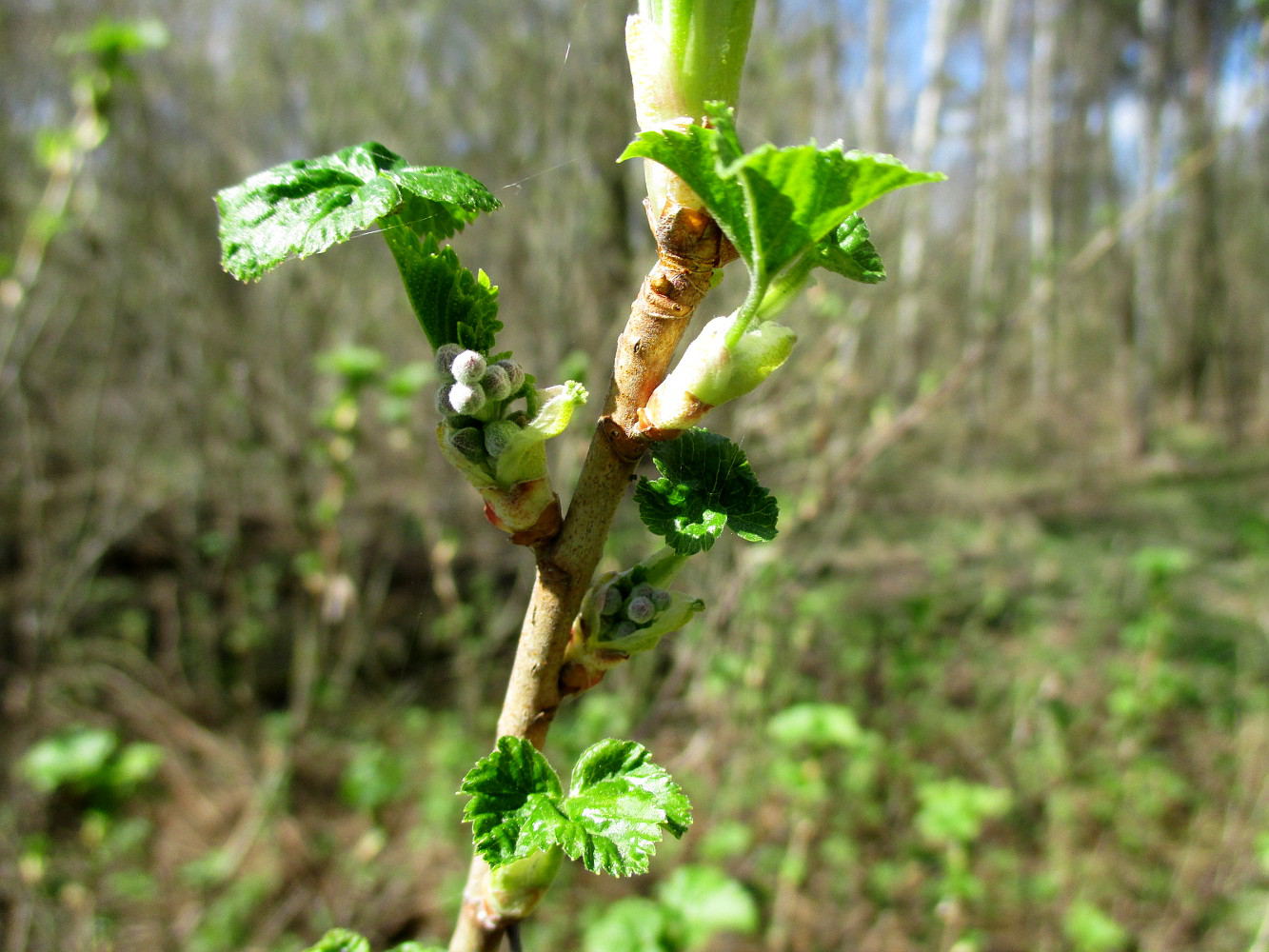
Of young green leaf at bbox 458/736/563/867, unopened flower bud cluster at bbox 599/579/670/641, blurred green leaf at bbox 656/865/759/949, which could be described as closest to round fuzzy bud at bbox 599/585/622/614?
unopened flower bud cluster at bbox 599/579/670/641

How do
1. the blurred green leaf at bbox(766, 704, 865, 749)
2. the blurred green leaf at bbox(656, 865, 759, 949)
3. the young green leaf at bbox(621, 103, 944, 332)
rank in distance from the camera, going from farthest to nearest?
the blurred green leaf at bbox(766, 704, 865, 749) < the blurred green leaf at bbox(656, 865, 759, 949) < the young green leaf at bbox(621, 103, 944, 332)

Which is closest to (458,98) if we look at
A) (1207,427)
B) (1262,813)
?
(1262,813)

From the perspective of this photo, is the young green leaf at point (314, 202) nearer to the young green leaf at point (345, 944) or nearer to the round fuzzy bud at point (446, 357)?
the round fuzzy bud at point (446, 357)

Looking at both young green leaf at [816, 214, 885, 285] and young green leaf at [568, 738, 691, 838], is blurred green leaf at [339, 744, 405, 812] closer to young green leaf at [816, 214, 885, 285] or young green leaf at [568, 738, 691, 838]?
young green leaf at [568, 738, 691, 838]

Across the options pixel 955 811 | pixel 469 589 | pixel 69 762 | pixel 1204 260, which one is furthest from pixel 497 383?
pixel 1204 260

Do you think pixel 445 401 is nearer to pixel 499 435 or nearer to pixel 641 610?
pixel 499 435

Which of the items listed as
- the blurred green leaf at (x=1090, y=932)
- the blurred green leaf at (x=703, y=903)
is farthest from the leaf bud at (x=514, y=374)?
the blurred green leaf at (x=1090, y=932)

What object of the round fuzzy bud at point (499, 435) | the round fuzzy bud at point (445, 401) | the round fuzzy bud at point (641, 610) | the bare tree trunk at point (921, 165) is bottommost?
the round fuzzy bud at point (641, 610)
